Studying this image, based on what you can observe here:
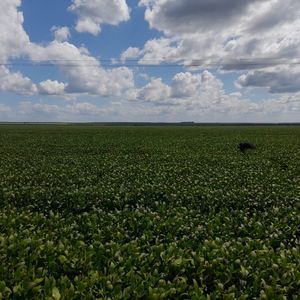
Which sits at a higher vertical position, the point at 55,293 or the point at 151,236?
the point at 55,293

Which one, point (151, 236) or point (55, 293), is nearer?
point (55, 293)

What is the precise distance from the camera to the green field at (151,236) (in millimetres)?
5742

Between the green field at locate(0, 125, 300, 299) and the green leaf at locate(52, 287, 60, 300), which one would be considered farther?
the green field at locate(0, 125, 300, 299)

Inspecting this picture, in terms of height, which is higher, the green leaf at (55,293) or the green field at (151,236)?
the green leaf at (55,293)

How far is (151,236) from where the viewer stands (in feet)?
28.1

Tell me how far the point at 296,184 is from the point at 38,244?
11.8 m

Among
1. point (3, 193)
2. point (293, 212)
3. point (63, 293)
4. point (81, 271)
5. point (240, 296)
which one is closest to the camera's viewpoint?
point (63, 293)

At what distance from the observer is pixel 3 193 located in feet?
44.8

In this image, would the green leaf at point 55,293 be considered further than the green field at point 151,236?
No

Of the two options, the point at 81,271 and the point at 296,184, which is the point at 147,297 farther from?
the point at 296,184

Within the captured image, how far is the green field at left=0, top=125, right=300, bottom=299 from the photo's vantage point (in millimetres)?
5742

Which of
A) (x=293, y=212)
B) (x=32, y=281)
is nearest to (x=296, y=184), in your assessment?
(x=293, y=212)

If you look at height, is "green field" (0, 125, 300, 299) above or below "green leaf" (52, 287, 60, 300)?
below

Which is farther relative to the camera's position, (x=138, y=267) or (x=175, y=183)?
(x=175, y=183)
